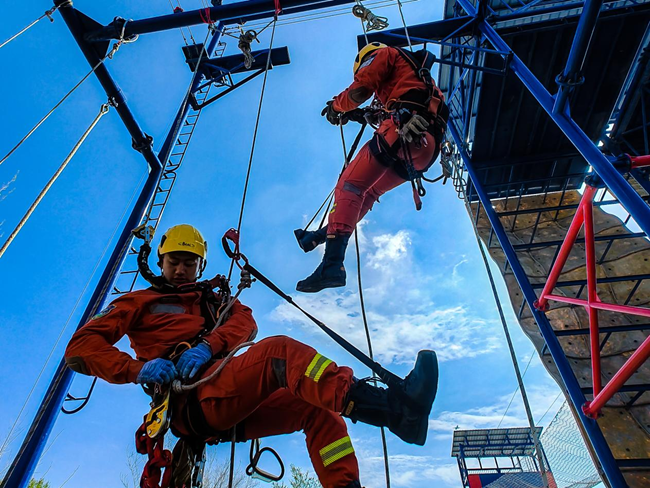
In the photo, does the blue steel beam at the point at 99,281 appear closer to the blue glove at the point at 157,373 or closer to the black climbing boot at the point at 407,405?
the blue glove at the point at 157,373

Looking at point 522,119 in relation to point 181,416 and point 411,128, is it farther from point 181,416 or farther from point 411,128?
point 181,416

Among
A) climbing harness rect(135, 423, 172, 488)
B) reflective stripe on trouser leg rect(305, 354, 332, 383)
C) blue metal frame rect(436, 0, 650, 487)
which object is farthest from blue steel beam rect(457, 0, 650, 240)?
climbing harness rect(135, 423, 172, 488)

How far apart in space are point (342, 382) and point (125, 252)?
418 centimetres

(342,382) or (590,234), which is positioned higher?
(590,234)

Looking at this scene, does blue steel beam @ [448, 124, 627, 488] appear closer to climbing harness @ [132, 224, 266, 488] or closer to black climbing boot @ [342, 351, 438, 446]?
black climbing boot @ [342, 351, 438, 446]

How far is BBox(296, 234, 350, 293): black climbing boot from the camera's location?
12.6 feet

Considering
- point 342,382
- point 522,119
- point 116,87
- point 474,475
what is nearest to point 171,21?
point 116,87

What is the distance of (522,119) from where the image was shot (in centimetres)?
668

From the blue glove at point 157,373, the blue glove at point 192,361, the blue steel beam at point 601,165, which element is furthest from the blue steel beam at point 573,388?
the blue glove at point 157,373

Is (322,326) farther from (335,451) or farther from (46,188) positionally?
(46,188)

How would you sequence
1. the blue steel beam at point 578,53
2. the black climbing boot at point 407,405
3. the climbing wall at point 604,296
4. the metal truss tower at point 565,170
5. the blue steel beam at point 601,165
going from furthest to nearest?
the climbing wall at point 604,296
the metal truss tower at point 565,170
the blue steel beam at point 578,53
the blue steel beam at point 601,165
the black climbing boot at point 407,405

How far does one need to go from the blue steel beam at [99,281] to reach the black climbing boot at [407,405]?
363 cm

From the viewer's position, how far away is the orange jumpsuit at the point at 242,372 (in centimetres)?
200

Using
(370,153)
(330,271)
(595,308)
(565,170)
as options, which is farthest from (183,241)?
(565,170)
